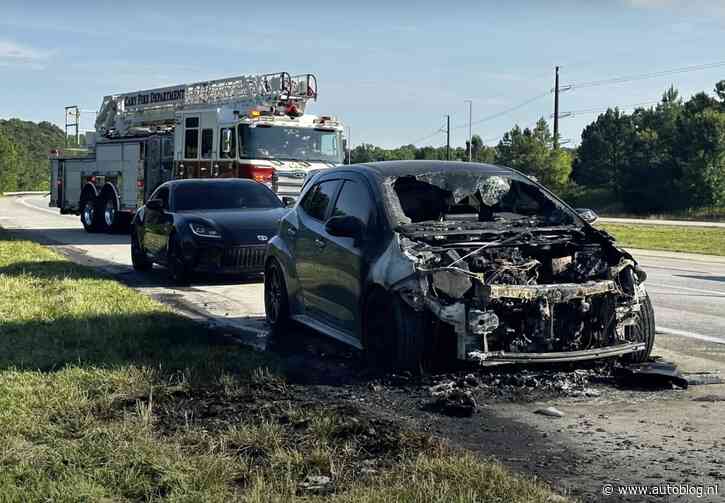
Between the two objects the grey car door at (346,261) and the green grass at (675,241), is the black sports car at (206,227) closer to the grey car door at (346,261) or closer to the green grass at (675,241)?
the grey car door at (346,261)

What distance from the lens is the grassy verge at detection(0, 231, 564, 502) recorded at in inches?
174

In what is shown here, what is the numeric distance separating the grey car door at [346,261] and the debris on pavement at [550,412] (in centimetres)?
184

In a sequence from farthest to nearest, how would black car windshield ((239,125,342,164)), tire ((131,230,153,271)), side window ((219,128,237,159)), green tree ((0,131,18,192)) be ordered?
1. green tree ((0,131,18,192))
2. side window ((219,128,237,159))
3. black car windshield ((239,125,342,164))
4. tire ((131,230,153,271))

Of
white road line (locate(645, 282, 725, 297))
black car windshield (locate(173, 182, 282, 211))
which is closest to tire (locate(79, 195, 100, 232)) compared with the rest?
black car windshield (locate(173, 182, 282, 211))

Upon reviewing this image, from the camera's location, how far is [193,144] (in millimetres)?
22094

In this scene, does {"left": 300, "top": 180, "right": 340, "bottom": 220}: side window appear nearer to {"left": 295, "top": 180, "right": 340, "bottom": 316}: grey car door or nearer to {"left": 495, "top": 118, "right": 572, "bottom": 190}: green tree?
{"left": 295, "top": 180, "right": 340, "bottom": 316}: grey car door

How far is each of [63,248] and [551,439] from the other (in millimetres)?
16604

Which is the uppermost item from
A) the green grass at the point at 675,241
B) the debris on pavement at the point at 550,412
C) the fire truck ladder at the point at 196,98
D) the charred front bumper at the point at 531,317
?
the fire truck ladder at the point at 196,98

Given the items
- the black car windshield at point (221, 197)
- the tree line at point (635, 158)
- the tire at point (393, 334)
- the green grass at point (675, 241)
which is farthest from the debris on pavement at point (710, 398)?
the tree line at point (635, 158)

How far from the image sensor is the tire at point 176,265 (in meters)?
13.8

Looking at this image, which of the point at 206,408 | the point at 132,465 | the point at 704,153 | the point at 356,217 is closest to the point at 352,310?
the point at 356,217

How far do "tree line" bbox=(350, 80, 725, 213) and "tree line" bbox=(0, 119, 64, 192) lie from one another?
124ft

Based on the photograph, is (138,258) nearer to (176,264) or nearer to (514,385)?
(176,264)

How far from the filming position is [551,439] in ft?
18.1
